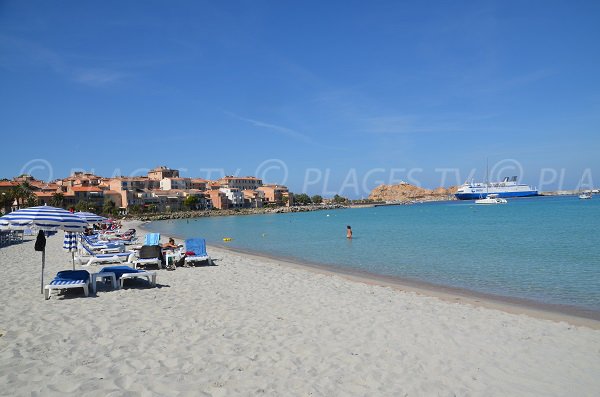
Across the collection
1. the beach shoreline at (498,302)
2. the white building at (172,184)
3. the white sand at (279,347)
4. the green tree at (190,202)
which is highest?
the white building at (172,184)

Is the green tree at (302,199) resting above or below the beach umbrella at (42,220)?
above

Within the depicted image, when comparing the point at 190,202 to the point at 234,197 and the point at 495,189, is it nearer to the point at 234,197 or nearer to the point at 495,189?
the point at 234,197

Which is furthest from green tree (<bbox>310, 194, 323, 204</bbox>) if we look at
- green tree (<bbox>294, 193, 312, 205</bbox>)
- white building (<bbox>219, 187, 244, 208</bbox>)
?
white building (<bbox>219, 187, 244, 208</bbox>)

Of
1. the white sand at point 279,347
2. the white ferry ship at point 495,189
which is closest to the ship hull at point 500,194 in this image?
the white ferry ship at point 495,189

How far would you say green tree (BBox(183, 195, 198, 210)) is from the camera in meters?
104

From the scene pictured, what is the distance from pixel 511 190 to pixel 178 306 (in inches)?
5665

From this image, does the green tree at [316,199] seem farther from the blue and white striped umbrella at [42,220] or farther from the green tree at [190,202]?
the blue and white striped umbrella at [42,220]

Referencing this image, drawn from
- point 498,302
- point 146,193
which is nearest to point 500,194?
point 146,193

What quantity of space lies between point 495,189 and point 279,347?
139 m

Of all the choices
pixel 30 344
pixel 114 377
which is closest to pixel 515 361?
pixel 114 377

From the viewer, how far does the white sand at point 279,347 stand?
15.5 feet

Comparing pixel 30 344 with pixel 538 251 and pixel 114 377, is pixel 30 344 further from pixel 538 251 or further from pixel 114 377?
pixel 538 251

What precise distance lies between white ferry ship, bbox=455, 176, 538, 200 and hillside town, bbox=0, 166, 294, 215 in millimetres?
56846

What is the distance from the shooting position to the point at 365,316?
789 centimetres
